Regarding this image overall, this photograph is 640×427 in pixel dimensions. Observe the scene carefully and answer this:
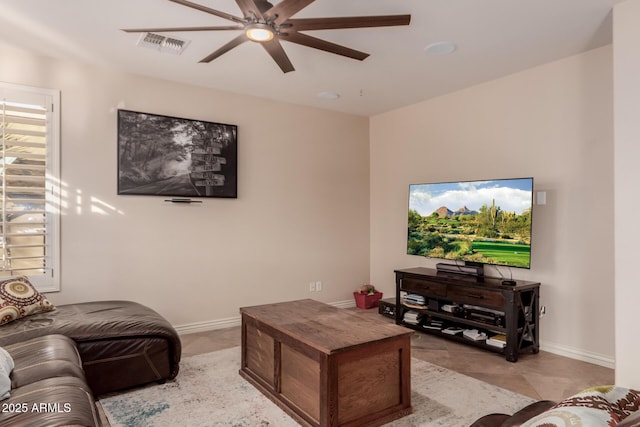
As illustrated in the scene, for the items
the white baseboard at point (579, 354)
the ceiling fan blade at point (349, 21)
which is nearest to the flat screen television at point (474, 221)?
the white baseboard at point (579, 354)

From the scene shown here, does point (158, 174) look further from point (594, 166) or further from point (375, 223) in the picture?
point (594, 166)

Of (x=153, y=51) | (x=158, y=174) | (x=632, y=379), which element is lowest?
(x=632, y=379)

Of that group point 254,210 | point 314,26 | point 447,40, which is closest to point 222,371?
point 254,210

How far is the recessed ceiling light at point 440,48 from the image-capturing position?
10.7 feet

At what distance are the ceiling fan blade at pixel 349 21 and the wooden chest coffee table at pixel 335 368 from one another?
5.94ft

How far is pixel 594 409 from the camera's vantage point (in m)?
0.89

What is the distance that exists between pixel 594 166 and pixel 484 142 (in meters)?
1.10

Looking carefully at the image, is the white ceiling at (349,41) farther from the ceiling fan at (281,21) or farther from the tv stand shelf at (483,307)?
the tv stand shelf at (483,307)

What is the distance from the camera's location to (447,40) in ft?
10.5

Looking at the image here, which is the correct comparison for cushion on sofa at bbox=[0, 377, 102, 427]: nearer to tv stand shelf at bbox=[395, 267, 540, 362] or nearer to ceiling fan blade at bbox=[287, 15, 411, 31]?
ceiling fan blade at bbox=[287, 15, 411, 31]

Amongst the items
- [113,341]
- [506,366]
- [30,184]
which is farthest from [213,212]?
[506,366]

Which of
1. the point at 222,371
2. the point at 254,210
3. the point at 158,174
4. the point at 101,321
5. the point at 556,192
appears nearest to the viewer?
the point at 101,321

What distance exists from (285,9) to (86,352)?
2.47 m

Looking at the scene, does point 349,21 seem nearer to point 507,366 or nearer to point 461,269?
point 461,269
